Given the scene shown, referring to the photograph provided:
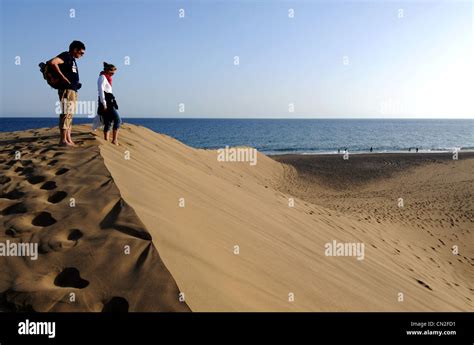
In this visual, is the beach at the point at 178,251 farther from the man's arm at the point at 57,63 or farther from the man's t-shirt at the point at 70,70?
the man's arm at the point at 57,63

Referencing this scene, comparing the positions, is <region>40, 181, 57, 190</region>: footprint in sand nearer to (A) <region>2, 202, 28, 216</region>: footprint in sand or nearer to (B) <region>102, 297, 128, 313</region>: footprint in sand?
(A) <region>2, 202, 28, 216</region>: footprint in sand

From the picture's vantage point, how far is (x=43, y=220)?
3350mm

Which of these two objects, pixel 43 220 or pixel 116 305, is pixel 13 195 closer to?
pixel 43 220

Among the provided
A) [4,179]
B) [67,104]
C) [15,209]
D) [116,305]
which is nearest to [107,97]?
[67,104]

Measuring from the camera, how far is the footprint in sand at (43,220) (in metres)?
3.29

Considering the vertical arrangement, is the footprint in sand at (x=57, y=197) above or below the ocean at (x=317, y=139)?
below

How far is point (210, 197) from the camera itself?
18.5 ft

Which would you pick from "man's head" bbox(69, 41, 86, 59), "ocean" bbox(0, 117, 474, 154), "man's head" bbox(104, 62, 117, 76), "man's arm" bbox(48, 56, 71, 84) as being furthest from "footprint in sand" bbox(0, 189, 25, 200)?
"ocean" bbox(0, 117, 474, 154)

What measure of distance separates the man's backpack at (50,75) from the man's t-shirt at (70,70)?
0.37 ft

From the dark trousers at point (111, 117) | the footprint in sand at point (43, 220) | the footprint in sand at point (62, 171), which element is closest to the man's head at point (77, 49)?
the dark trousers at point (111, 117)

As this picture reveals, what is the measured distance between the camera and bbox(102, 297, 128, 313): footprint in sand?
230cm
